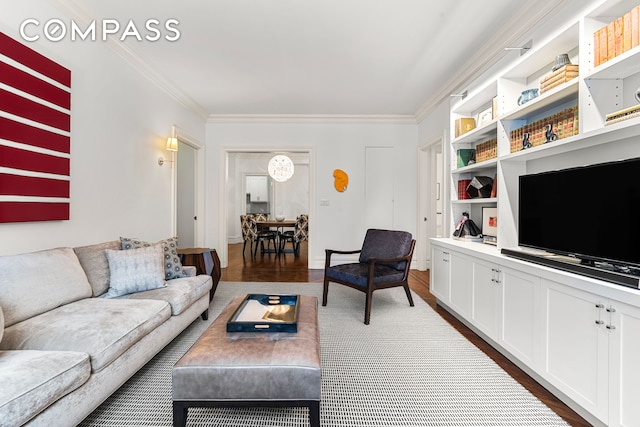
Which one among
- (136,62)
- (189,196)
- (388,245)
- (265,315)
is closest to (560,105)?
(388,245)

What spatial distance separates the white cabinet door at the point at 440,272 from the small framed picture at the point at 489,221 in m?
0.42

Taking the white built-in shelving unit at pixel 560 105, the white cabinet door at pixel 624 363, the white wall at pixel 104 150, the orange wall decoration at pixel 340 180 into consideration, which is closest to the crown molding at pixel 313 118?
the orange wall decoration at pixel 340 180

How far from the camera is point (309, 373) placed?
1.35 m

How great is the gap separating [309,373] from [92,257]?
194 cm

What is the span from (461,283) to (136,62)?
12.8 feet

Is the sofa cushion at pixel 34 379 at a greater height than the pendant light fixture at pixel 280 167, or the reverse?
the pendant light fixture at pixel 280 167

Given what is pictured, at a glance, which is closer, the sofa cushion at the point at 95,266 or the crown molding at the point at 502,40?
the sofa cushion at the point at 95,266

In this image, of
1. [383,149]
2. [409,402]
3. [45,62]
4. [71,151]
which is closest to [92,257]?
[71,151]

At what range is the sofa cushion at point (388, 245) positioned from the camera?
10.9ft

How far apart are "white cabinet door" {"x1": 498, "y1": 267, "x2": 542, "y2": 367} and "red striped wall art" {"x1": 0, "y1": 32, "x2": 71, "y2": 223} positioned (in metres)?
3.26

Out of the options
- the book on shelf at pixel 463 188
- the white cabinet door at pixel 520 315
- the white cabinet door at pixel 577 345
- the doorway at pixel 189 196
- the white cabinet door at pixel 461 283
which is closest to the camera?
the white cabinet door at pixel 577 345

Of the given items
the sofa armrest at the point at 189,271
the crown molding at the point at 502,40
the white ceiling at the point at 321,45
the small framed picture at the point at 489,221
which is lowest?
the sofa armrest at the point at 189,271

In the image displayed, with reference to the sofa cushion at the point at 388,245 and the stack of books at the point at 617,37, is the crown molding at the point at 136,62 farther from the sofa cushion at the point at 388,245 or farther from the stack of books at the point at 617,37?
the stack of books at the point at 617,37

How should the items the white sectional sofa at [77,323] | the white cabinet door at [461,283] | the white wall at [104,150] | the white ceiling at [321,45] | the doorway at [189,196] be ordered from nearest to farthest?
1. the white sectional sofa at [77,323]
2. the white wall at [104,150]
3. the white ceiling at [321,45]
4. the white cabinet door at [461,283]
5. the doorway at [189,196]
